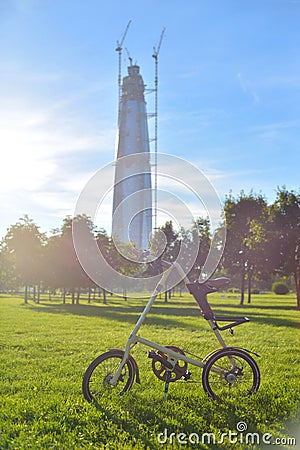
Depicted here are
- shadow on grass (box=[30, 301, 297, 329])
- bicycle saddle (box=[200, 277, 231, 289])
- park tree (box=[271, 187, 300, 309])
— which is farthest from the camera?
park tree (box=[271, 187, 300, 309])

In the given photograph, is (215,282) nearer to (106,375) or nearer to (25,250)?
(106,375)

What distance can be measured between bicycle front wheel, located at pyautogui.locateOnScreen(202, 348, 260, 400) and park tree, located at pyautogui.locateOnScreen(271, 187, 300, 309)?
29.3m

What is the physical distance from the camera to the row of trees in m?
36.4

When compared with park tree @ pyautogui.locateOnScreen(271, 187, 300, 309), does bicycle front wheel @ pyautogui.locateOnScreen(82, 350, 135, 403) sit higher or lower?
lower

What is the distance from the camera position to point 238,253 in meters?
44.3

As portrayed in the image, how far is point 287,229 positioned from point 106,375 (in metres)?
30.7

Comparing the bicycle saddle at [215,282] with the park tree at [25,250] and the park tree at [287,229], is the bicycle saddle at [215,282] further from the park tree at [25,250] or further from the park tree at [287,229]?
the park tree at [25,250]

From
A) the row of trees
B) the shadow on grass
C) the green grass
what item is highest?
the row of trees

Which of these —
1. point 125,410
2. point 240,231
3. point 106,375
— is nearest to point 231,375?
point 125,410

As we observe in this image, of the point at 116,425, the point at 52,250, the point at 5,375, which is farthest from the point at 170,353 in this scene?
the point at 52,250

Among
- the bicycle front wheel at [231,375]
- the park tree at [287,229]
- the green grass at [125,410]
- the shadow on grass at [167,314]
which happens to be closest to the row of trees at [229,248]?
the park tree at [287,229]

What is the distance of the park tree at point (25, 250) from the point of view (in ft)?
151

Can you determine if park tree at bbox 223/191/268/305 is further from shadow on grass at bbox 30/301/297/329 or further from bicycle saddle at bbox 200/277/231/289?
bicycle saddle at bbox 200/277/231/289

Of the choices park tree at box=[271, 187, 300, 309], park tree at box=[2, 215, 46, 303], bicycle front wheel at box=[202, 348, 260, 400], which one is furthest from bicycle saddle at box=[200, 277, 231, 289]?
park tree at box=[2, 215, 46, 303]
